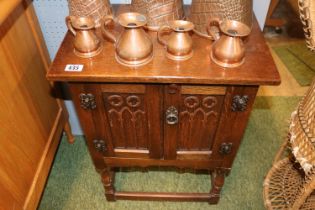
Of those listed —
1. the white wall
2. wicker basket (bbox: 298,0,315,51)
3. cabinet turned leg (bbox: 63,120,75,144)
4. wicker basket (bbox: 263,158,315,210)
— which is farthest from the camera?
cabinet turned leg (bbox: 63,120,75,144)

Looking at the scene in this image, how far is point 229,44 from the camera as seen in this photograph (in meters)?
0.79

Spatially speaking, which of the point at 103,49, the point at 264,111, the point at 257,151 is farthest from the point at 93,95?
the point at 264,111

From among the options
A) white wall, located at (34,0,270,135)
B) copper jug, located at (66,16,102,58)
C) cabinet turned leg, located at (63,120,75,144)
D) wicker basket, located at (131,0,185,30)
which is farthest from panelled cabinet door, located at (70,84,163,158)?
cabinet turned leg, located at (63,120,75,144)

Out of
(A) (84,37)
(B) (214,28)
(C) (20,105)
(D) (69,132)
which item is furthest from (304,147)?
(D) (69,132)

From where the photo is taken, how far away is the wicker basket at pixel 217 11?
2.79 ft

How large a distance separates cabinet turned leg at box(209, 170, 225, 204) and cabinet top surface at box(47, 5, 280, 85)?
53cm

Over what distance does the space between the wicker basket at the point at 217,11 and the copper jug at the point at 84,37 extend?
0.31 m

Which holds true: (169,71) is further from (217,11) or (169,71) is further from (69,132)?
(69,132)

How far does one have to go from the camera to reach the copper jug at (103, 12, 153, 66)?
794 mm

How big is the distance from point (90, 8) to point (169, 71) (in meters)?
0.33

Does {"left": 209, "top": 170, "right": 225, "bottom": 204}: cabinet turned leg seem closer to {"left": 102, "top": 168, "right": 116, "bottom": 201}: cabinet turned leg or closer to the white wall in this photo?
{"left": 102, "top": 168, "right": 116, "bottom": 201}: cabinet turned leg

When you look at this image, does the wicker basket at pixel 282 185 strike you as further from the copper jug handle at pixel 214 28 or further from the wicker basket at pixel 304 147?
the copper jug handle at pixel 214 28

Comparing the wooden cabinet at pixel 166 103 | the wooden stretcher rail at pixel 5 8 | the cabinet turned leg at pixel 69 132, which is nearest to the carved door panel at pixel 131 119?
the wooden cabinet at pixel 166 103

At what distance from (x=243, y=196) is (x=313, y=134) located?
2.16ft
